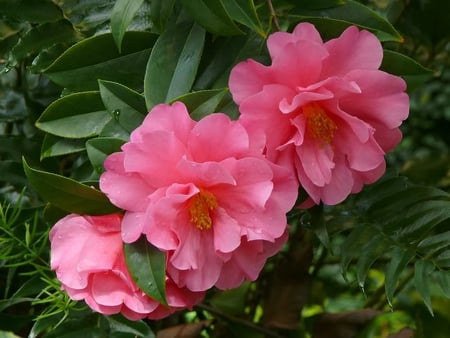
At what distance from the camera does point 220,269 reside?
25.2 inches

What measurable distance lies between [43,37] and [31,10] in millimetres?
27

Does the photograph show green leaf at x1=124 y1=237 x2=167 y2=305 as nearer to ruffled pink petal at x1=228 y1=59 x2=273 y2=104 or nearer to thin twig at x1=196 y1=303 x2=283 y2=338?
ruffled pink petal at x1=228 y1=59 x2=273 y2=104

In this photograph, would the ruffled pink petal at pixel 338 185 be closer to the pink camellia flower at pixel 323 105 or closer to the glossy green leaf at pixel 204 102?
the pink camellia flower at pixel 323 105

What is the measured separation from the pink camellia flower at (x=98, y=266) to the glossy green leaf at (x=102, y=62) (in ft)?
0.40

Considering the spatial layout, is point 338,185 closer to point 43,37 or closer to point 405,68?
point 405,68

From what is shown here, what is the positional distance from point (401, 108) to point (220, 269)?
0.20 m

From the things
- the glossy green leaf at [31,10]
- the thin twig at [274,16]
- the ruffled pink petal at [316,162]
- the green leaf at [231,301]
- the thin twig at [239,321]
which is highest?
the thin twig at [274,16]

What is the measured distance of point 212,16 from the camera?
0.64 meters

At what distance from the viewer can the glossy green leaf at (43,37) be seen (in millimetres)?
749

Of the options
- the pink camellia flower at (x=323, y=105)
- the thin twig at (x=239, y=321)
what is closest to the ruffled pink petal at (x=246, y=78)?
the pink camellia flower at (x=323, y=105)

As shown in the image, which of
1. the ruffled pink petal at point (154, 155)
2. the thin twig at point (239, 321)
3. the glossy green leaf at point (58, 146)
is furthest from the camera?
the thin twig at point (239, 321)

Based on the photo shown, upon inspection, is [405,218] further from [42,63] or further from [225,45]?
[42,63]

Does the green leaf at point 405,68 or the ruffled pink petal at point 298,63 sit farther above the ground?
the ruffled pink petal at point 298,63

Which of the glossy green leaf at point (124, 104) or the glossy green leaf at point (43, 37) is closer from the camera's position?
the glossy green leaf at point (124, 104)
